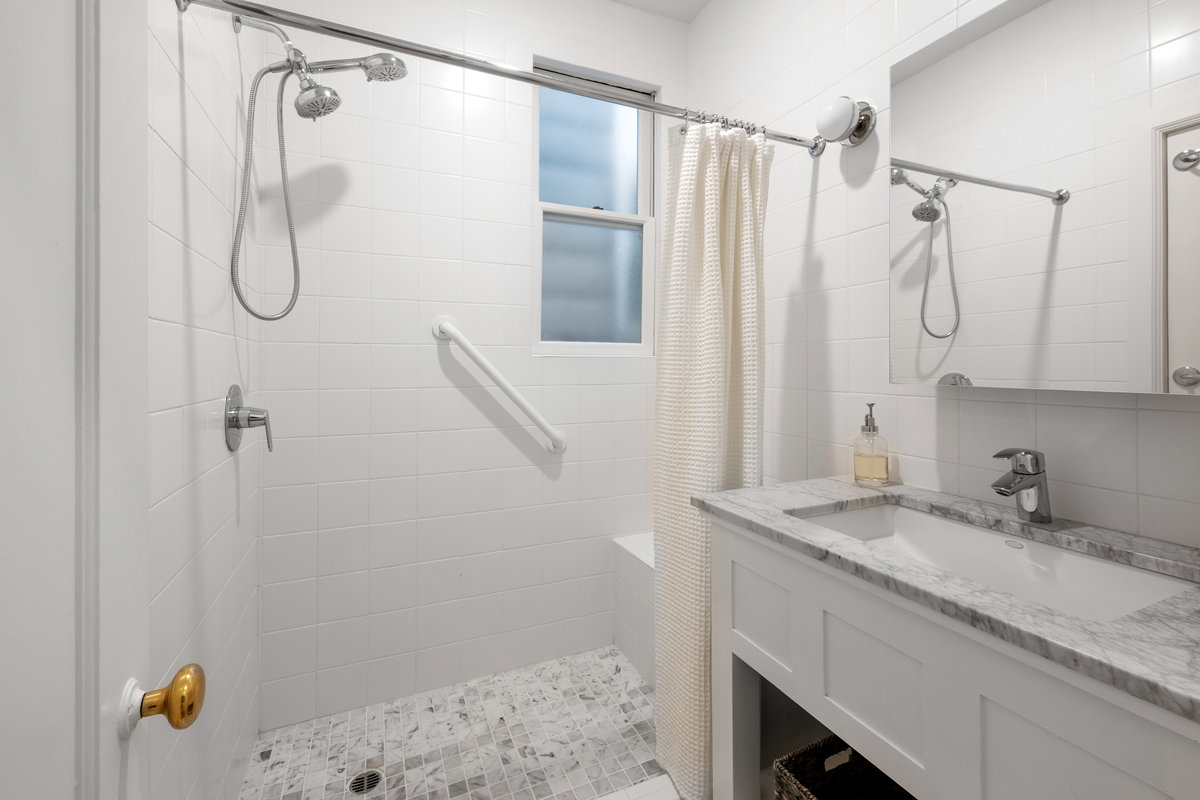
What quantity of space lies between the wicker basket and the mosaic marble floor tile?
A: 17.9 inches

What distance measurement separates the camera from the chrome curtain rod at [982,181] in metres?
0.92

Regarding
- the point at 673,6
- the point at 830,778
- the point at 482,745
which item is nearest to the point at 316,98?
the point at 673,6

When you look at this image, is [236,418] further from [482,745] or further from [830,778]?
[830,778]

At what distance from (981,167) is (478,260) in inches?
54.4

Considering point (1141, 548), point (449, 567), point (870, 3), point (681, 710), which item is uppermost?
point (870, 3)

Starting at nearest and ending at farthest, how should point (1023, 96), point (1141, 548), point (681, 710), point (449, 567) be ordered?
point (1141, 548)
point (1023, 96)
point (681, 710)
point (449, 567)

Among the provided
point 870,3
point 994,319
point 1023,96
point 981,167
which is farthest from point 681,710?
point 870,3

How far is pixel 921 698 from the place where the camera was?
0.70 metres

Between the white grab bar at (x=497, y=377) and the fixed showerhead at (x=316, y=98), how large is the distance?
635 millimetres

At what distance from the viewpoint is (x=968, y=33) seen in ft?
3.45

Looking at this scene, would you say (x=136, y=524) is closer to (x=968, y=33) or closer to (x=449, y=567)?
(x=449, y=567)

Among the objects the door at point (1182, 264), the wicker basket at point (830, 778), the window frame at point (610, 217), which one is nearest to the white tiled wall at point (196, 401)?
the window frame at point (610, 217)

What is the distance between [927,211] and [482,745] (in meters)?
1.81

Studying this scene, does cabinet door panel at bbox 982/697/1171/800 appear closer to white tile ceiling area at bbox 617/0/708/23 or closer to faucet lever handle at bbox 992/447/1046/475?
faucet lever handle at bbox 992/447/1046/475
